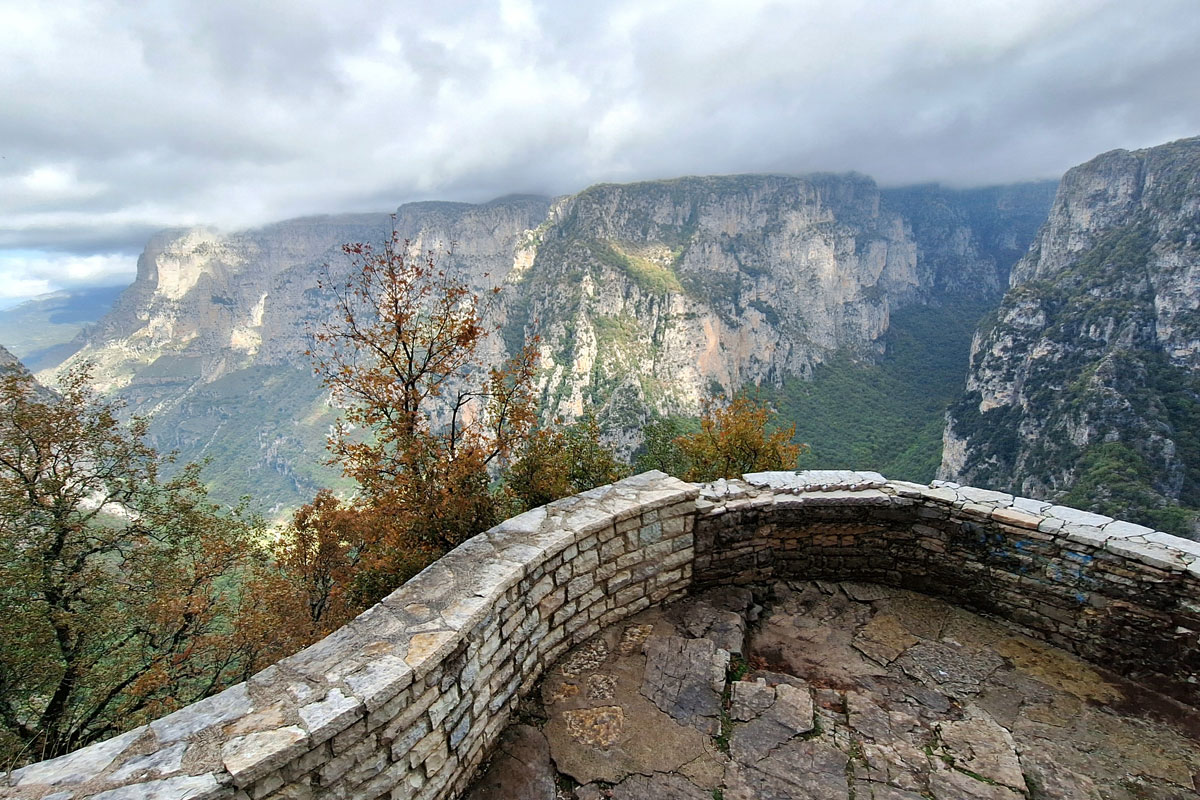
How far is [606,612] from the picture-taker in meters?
5.32

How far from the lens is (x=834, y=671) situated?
16.4ft

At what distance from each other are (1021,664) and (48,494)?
1606 centimetres

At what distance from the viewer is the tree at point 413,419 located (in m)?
6.46

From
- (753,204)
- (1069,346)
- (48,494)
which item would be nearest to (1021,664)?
(48,494)

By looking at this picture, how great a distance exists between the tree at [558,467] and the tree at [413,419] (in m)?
0.37

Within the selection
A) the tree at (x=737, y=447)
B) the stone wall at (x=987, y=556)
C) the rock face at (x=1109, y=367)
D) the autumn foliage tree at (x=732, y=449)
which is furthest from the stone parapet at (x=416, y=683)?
the rock face at (x=1109, y=367)

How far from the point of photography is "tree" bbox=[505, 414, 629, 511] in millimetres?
6902

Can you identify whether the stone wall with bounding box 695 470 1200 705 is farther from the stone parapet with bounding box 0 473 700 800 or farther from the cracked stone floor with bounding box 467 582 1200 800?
the stone parapet with bounding box 0 473 700 800

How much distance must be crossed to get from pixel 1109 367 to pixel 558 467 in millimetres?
101719

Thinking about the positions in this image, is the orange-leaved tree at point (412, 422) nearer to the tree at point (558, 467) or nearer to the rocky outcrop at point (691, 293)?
the tree at point (558, 467)

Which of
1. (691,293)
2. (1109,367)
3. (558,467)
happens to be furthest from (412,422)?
(691,293)

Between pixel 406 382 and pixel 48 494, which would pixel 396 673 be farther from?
pixel 48 494

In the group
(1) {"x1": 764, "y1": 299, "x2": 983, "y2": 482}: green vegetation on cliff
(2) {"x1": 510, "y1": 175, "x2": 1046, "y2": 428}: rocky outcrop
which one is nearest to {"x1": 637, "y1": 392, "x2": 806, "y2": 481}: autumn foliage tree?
(1) {"x1": 764, "y1": 299, "x2": 983, "y2": 482}: green vegetation on cliff

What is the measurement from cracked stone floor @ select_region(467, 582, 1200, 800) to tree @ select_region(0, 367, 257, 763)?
9399 millimetres
